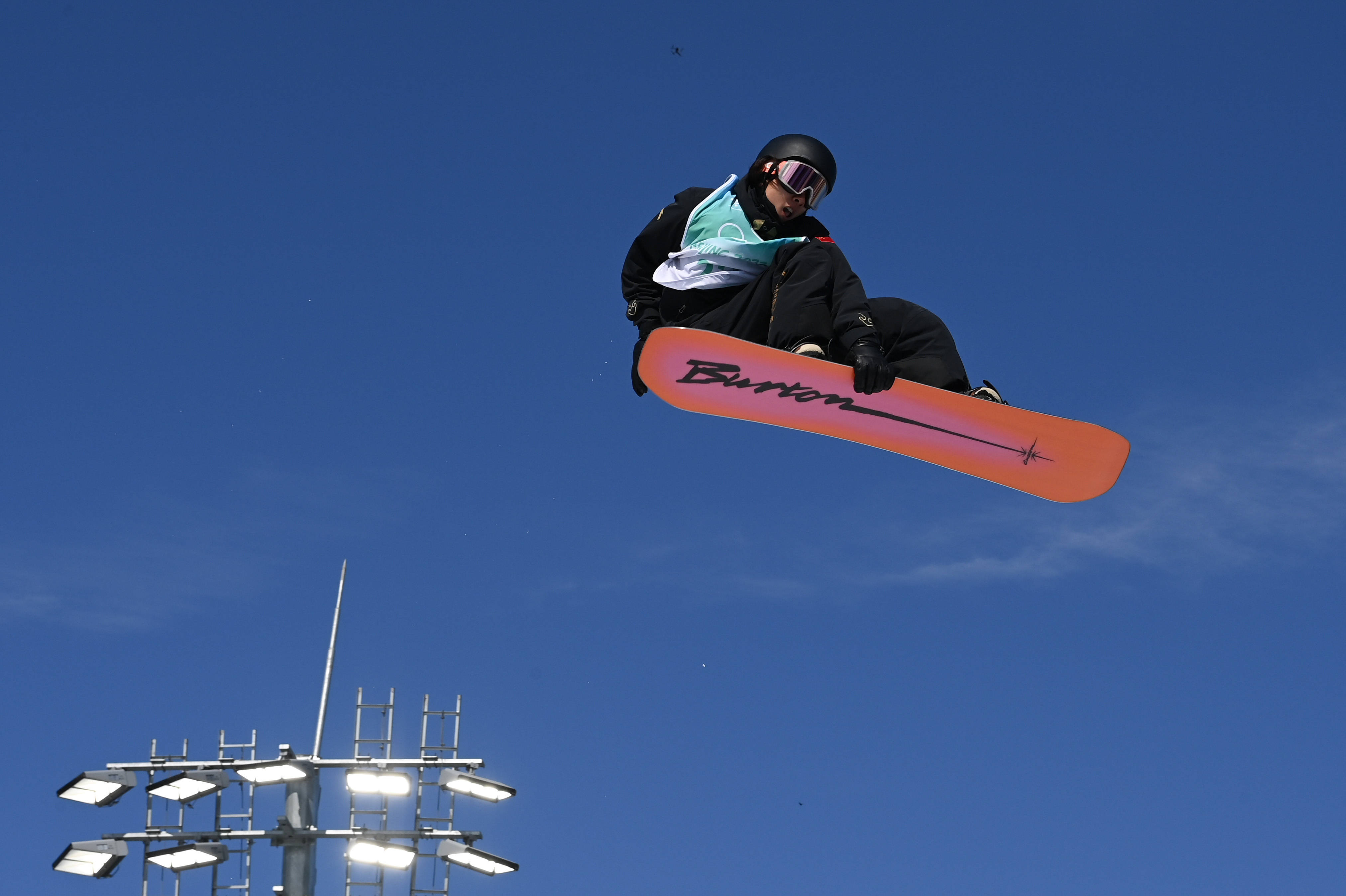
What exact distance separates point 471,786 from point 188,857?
203 cm

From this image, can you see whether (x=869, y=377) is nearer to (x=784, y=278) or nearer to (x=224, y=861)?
(x=784, y=278)

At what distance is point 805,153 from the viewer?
7.34 metres

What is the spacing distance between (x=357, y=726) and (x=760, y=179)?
22.7 ft

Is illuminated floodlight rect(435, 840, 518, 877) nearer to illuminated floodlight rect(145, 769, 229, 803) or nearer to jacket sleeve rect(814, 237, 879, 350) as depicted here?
illuminated floodlight rect(145, 769, 229, 803)

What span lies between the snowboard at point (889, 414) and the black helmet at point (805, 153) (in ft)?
2.63

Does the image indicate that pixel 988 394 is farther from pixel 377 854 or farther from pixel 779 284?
pixel 377 854

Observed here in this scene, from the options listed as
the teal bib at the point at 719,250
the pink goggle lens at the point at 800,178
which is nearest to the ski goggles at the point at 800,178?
the pink goggle lens at the point at 800,178

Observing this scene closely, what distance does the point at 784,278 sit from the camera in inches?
294

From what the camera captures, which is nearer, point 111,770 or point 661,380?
point 661,380

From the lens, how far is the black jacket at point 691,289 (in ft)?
24.0

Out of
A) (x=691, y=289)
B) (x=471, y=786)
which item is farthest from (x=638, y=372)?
(x=471, y=786)

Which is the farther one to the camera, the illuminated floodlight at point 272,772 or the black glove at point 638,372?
the illuminated floodlight at point 272,772

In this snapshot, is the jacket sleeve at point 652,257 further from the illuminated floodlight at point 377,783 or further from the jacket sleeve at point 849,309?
the illuminated floodlight at point 377,783

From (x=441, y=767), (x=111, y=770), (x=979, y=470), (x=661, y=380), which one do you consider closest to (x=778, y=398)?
(x=661, y=380)
